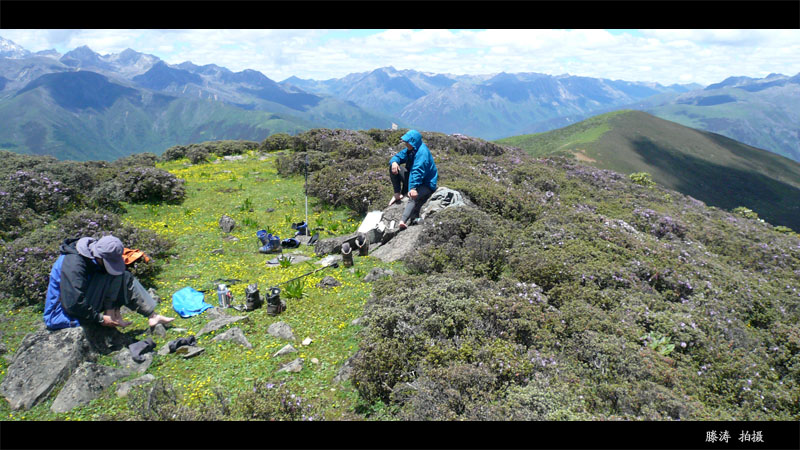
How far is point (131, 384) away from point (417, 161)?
28.9 ft

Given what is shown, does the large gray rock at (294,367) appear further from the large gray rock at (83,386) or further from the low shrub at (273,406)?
the large gray rock at (83,386)

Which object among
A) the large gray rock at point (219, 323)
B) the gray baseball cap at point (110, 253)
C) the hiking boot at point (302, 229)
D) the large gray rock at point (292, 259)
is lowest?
the large gray rock at point (292, 259)

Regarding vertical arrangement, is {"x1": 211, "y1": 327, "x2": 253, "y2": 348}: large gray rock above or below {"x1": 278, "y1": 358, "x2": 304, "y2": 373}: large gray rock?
above

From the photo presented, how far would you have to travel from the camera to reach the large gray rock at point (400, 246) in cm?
1096

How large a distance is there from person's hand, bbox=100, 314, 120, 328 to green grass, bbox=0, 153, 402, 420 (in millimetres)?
598

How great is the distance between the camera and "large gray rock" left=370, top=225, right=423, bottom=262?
11.0 metres

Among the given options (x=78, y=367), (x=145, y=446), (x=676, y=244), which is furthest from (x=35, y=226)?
(x=676, y=244)

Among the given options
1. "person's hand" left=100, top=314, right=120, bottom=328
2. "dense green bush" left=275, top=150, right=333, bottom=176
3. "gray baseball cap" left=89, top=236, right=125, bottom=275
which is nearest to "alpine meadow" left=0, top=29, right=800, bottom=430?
"person's hand" left=100, top=314, right=120, bottom=328

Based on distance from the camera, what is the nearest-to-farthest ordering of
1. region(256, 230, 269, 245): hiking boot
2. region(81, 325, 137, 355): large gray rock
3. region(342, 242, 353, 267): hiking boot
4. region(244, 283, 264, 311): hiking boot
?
region(81, 325, 137, 355): large gray rock → region(244, 283, 264, 311): hiking boot → region(342, 242, 353, 267): hiking boot → region(256, 230, 269, 245): hiking boot

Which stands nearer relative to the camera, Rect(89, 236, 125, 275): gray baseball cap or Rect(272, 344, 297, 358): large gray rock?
Rect(89, 236, 125, 275): gray baseball cap

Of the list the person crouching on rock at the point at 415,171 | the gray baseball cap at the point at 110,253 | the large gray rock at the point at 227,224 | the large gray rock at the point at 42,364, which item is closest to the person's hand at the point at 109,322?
the large gray rock at the point at 42,364

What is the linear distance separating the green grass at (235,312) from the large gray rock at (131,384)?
0.41ft

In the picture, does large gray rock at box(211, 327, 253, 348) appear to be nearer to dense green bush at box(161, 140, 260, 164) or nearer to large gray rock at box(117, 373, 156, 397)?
large gray rock at box(117, 373, 156, 397)

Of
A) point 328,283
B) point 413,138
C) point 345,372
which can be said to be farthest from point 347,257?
point 345,372
